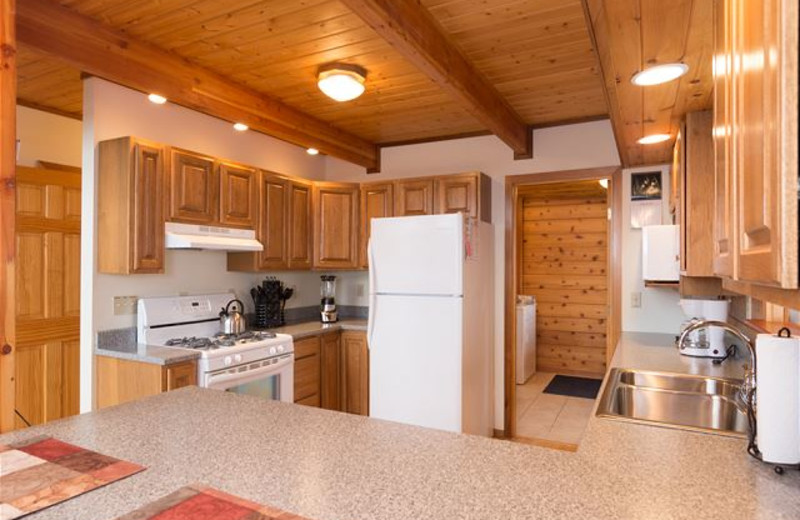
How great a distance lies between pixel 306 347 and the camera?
3521 mm

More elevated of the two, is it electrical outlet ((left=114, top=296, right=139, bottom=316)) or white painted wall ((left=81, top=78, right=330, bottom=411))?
white painted wall ((left=81, top=78, right=330, bottom=411))

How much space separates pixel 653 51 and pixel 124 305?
2972 mm

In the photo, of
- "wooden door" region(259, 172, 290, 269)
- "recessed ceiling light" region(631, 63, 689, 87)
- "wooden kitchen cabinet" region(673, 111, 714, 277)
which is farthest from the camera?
"wooden door" region(259, 172, 290, 269)

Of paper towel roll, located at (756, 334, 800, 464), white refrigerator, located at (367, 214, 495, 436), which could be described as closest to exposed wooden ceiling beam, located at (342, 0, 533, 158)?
white refrigerator, located at (367, 214, 495, 436)

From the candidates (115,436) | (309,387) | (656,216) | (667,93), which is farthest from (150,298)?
(656,216)

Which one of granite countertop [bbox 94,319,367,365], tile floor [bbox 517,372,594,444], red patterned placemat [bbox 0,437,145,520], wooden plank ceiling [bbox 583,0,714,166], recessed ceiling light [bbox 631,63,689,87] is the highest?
wooden plank ceiling [bbox 583,0,714,166]

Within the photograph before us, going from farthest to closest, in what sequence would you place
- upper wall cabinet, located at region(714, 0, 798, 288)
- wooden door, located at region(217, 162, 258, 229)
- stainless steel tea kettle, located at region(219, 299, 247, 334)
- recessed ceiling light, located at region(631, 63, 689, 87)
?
stainless steel tea kettle, located at region(219, 299, 247, 334) → wooden door, located at region(217, 162, 258, 229) → recessed ceiling light, located at region(631, 63, 689, 87) → upper wall cabinet, located at region(714, 0, 798, 288)

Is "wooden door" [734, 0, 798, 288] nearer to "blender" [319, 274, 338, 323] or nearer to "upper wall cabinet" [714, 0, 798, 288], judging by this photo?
"upper wall cabinet" [714, 0, 798, 288]

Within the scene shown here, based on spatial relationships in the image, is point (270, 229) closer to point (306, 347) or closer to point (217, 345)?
point (306, 347)

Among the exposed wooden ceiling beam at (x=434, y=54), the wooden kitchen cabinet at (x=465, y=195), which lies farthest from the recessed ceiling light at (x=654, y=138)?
the wooden kitchen cabinet at (x=465, y=195)

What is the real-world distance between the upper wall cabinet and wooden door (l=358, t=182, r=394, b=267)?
10.3 feet

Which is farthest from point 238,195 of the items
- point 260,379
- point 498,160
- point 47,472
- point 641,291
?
point 641,291

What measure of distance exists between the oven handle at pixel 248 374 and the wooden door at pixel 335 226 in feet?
3.53

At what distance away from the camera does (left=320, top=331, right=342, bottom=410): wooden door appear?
3680mm
